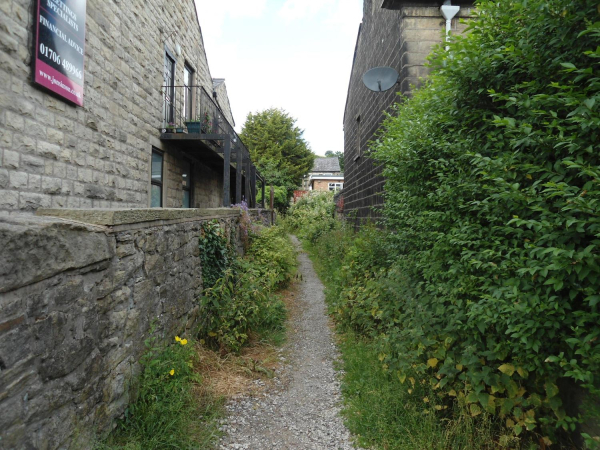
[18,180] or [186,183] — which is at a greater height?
[186,183]

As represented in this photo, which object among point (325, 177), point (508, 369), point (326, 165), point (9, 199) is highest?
point (326, 165)

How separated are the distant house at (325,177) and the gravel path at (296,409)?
34518 mm

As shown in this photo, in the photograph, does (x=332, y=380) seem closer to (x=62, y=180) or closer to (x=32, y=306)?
(x=32, y=306)

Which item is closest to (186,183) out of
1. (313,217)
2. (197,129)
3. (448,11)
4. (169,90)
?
(197,129)

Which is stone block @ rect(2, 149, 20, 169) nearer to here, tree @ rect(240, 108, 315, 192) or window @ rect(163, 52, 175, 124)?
window @ rect(163, 52, 175, 124)

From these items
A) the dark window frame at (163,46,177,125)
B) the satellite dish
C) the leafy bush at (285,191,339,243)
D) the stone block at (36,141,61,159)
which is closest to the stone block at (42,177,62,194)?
the stone block at (36,141,61,159)

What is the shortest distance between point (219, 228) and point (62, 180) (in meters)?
2.27

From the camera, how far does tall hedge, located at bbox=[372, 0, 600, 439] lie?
175 cm

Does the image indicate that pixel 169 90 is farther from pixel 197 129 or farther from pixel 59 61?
pixel 59 61

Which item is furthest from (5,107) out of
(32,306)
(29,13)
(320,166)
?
(320,166)

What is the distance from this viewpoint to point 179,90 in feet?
31.4

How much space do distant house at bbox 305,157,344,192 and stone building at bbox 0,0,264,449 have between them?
103 ft

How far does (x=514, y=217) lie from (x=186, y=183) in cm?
949

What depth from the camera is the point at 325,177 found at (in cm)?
4091
